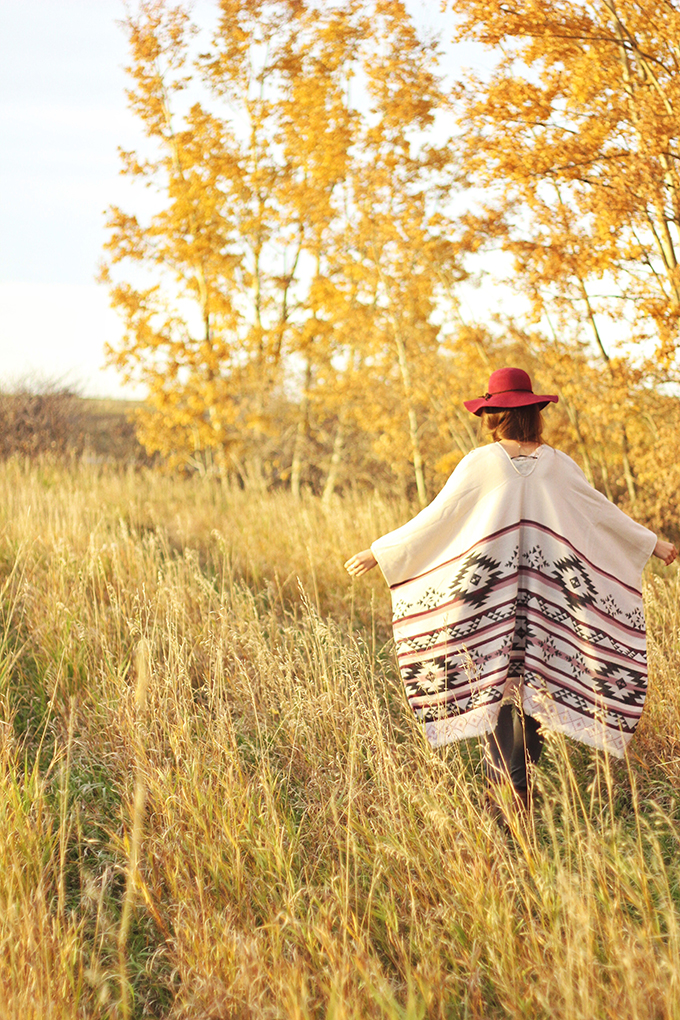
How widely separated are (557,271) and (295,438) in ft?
24.7

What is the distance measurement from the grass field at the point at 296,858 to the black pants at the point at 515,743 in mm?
91

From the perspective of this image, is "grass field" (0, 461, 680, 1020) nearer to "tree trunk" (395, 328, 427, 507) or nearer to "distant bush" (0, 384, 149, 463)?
"tree trunk" (395, 328, 427, 507)

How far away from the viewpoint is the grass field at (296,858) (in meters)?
2.19

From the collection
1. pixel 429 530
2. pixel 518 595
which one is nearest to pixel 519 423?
pixel 429 530

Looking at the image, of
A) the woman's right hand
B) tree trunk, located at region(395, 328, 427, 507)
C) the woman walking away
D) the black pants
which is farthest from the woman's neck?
tree trunk, located at region(395, 328, 427, 507)

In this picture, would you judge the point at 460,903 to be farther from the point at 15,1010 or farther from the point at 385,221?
the point at 385,221

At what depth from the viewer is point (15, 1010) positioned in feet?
6.86

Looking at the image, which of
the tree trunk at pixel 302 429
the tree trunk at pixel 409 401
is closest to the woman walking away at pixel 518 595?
the tree trunk at pixel 409 401

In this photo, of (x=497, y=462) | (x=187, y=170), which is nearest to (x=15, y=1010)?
(x=497, y=462)

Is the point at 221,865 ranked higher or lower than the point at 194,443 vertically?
lower

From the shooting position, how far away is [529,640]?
3338 millimetres

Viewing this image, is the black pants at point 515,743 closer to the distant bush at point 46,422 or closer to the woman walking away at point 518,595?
the woman walking away at point 518,595

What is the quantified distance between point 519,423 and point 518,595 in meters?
0.69

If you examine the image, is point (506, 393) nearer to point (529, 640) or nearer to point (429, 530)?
point (429, 530)
